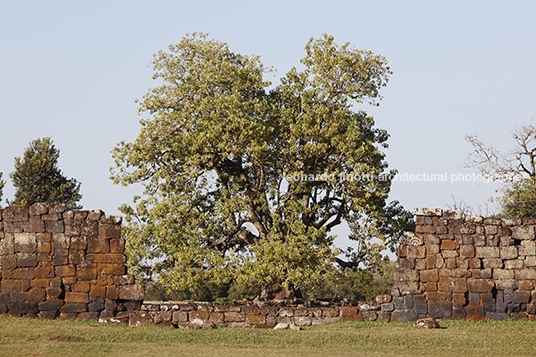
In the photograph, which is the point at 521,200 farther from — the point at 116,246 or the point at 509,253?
the point at 116,246

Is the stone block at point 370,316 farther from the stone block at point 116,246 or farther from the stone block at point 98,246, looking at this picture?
the stone block at point 98,246

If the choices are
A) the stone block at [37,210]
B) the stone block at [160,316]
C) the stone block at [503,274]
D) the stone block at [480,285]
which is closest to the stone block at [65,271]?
the stone block at [37,210]

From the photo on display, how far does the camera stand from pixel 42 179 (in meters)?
35.8

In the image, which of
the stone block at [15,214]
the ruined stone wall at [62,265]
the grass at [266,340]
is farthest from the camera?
the stone block at [15,214]

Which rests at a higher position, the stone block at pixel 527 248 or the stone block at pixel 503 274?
the stone block at pixel 527 248

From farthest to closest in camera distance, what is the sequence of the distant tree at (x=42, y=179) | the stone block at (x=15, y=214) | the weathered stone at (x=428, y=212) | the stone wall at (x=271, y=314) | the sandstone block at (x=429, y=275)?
the distant tree at (x=42, y=179)
the weathered stone at (x=428, y=212)
the sandstone block at (x=429, y=275)
the stone wall at (x=271, y=314)
the stone block at (x=15, y=214)

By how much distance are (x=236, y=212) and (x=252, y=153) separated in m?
1.80

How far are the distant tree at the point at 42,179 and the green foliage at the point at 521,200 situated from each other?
21.2m

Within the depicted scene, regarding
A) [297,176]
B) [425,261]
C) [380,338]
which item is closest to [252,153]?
[297,176]

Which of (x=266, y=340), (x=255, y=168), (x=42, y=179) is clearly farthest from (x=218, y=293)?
(x=266, y=340)

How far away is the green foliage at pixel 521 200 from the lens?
22812mm

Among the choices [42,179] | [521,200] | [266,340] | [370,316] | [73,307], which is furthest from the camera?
[42,179]

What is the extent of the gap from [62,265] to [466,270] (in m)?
9.01

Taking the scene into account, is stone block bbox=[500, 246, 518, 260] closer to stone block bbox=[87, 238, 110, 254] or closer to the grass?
the grass
